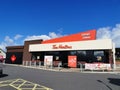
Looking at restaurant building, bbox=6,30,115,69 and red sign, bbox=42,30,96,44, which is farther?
red sign, bbox=42,30,96,44

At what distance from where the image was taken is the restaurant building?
1005 inches

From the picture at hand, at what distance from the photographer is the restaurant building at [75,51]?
2552 centimetres

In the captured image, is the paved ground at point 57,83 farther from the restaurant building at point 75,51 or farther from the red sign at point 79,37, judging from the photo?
the red sign at point 79,37

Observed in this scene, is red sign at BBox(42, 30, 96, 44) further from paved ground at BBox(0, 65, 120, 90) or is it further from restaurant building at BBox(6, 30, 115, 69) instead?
paved ground at BBox(0, 65, 120, 90)

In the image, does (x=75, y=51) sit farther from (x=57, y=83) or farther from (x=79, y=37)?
(x=57, y=83)

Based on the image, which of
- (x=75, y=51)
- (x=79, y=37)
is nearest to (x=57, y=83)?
(x=75, y=51)

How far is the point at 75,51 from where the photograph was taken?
1123 inches

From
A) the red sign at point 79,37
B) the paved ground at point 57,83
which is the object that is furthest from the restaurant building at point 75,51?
the paved ground at point 57,83

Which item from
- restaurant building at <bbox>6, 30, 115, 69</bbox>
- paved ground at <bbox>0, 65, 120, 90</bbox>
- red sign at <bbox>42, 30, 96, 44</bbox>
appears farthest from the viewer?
red sign at <bbox>42, 30, 96, 44</bbox>

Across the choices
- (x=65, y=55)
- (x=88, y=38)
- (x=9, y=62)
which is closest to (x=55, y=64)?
(x=65, y=55)

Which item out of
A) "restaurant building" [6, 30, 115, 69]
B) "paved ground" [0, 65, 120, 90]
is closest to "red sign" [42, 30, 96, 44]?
"restaurant building" [6, 30, 115, 69]

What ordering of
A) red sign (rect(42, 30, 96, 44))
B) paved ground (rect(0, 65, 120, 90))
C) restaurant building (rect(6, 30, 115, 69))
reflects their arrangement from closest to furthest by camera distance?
1. paved ground (rect(0, 65, 120, 90))
2. restaurant building (rect(6, 30, 115, 69))
3. red sign (rect(42, 30, 96, 44))

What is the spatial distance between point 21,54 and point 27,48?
3.74 metres

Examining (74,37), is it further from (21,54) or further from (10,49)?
(10,49)
